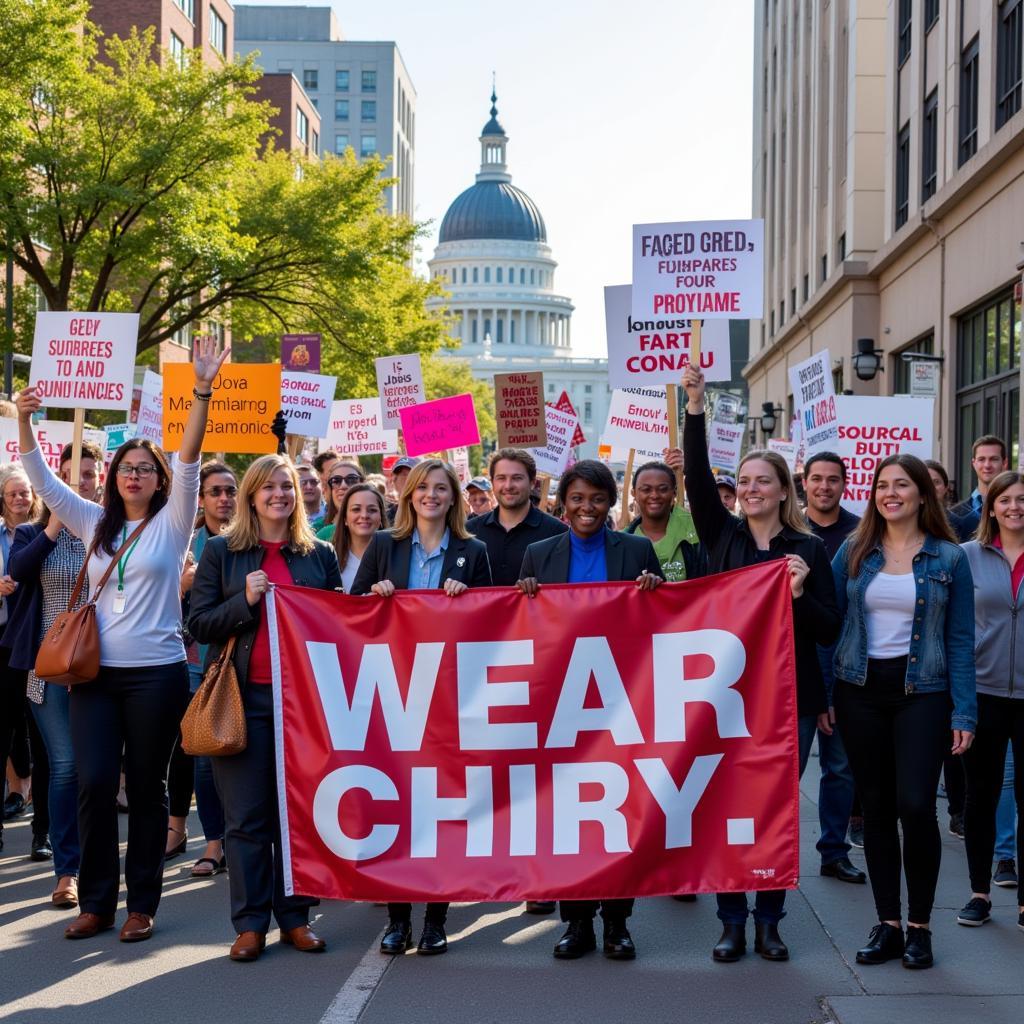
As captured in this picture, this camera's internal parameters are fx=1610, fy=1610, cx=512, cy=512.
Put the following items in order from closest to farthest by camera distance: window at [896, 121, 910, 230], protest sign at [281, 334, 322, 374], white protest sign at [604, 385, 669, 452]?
white protest sign at [604, 385, 669, 452] < protest sign at [281, 334, 322, 374] < window at [896, 121, 910, 230]

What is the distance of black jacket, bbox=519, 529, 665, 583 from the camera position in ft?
21.0

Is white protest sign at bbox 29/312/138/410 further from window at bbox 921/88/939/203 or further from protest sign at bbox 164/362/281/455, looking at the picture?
window at bbox 921/88/939/203

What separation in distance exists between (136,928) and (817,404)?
25.3ft

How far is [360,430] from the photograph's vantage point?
58.6 feet

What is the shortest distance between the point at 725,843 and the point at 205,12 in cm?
4826

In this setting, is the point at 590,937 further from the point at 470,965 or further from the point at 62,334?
the point at 62,334

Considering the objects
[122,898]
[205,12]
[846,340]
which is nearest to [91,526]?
[122,898]

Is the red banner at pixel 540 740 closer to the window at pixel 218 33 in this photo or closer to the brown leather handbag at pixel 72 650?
the brown leather handbag at pixel 72 650

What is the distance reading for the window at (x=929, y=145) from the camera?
24109mm

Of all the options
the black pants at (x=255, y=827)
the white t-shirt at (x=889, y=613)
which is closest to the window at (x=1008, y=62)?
the white t-shirt at (x=889, y=613)

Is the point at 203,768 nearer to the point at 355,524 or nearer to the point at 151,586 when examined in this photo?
the point at 355,524

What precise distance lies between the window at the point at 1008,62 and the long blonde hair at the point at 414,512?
1400 cm

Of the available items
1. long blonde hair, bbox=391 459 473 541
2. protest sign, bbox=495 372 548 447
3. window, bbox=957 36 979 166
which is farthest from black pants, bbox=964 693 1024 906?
window, bbox=957 36 979 166

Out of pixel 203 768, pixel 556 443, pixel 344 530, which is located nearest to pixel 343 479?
pixel 344 530
